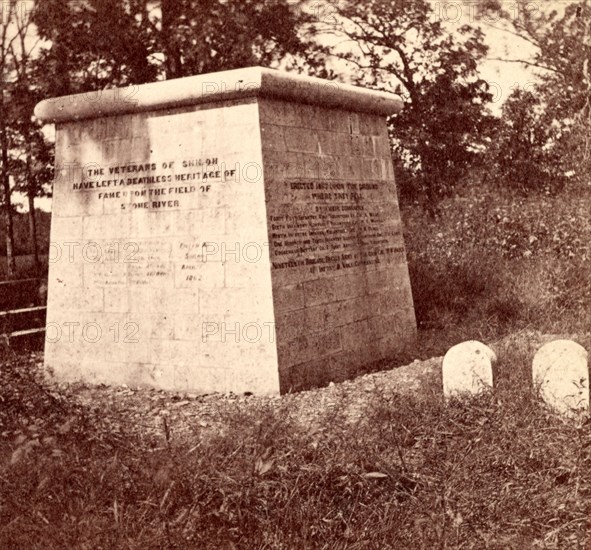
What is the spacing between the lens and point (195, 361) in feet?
20.8

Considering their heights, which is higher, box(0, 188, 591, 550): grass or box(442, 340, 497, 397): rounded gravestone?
box(442, 340, 497, 397): rounded gravestone

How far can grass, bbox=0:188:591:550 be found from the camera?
11.1ft

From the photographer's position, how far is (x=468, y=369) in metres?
5.29

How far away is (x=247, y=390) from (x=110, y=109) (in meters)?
2.73

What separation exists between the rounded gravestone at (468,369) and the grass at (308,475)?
0.48 ft

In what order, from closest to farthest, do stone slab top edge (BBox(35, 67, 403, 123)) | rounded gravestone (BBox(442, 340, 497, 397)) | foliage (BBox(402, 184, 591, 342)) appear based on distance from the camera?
rounded gravestone (BBox(442, 340, 497, 397))
stone slab top edge (BBox(35, 67, 403, 123))
foliage (BBox(402, 184, 591, 342))

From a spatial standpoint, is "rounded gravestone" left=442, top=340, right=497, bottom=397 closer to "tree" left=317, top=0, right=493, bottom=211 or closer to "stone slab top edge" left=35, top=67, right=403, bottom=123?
"stone slab top edge" left=35, top=67, right=403, bottom=123

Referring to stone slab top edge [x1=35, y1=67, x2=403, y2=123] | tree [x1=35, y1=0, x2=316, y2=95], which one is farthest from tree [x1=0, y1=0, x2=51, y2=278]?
stone slab top edge [x1=35, y1=67, x2=403, y2=123]

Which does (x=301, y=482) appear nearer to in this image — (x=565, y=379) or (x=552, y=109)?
(x=565, y=379)

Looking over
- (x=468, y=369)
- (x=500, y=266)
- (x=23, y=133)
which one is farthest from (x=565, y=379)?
(x=23, y=133)

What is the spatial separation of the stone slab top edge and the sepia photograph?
0.02m

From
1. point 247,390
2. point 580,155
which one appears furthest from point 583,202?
point 247,390

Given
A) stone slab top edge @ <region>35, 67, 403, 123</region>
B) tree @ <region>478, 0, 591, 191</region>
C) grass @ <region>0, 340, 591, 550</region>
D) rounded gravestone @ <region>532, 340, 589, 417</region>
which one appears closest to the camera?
grass @ <region>0, 340, 591, 550</region>

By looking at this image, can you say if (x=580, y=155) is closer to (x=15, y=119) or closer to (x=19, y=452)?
(x=15, y=119)
